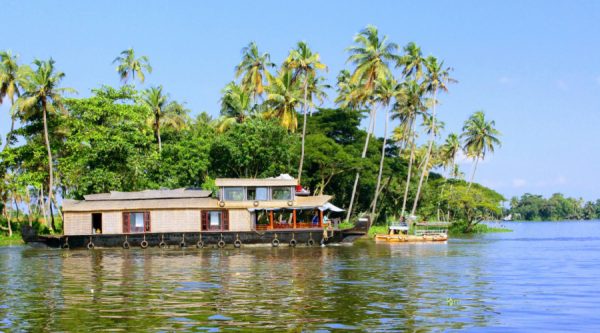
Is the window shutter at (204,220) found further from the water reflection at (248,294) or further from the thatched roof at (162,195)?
the water reflection at (248,294)

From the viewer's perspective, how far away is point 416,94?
186ft

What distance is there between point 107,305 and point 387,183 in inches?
1861

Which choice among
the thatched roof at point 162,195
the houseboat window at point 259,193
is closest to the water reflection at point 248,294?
the houseboat window at point 259,193

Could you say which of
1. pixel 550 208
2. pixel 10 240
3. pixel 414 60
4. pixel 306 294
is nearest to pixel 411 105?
pixel 414 60

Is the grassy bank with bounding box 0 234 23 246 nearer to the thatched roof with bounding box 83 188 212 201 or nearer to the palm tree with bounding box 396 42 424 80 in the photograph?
the thatched roof with bounding box 83 188 212 201

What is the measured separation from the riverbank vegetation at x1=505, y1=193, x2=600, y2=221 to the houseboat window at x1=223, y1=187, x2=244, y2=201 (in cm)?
14432

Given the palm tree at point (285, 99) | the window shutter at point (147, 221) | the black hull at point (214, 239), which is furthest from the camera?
the palm tree at point (285, 99)

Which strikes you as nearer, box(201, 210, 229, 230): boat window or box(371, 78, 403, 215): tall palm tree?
box(201, 210, 229, 230): boat window

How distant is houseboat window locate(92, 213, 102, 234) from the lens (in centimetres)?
Answer: 4182

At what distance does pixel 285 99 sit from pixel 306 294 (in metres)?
37.2

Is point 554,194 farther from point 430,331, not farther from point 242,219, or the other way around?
point 430,331

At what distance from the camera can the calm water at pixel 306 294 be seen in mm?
13500

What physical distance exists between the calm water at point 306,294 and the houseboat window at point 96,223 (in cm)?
1090

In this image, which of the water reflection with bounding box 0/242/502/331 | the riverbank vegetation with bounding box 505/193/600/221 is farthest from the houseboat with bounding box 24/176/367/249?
the riverbank vegetation with bounding box 505/193/600/221
